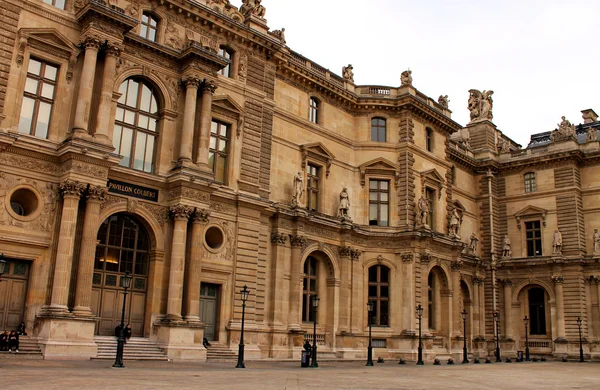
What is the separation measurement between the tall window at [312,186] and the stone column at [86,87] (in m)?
15.6

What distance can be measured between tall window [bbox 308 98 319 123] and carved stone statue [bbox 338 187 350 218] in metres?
4.95

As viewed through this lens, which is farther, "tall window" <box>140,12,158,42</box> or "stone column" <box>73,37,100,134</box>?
"tall window" <box>140,12,158,42</box>

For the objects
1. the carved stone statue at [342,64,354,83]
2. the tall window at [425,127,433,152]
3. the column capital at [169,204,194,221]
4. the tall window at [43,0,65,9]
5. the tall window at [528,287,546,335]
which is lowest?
the tall window at [528,287,546,335]

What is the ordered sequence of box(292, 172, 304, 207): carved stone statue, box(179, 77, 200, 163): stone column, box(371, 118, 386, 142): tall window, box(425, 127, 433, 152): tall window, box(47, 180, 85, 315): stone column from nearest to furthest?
box(47, 180, 85, 315): stone column → box(179, 77, 200, 163): stone column → box(292, 172, 304, 207): carved stone statue → box(371, 118, 386, 142): tall window → box(425, 127, 433, 152): tall window

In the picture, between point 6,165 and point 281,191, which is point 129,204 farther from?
point 281,191

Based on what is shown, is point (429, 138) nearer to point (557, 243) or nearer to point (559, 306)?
point (557, 243)

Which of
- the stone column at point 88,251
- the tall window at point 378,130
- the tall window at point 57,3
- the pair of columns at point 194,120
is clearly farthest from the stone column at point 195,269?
the tall window at point 378,130

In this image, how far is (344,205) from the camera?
3984 centimetres

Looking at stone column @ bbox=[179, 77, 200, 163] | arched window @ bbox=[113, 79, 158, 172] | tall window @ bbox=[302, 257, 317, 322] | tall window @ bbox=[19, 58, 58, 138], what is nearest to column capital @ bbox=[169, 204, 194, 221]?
stone column @ bbox=[179, 77, 200, 163]

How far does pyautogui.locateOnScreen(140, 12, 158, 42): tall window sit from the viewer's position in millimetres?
30938

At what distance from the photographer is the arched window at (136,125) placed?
97.0 feet

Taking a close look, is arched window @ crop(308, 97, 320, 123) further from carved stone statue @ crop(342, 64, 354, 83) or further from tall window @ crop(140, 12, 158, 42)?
tall window @ crop(140, 12, 158, 42)

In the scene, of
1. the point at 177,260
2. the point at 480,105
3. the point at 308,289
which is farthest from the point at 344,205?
the point at 480,105

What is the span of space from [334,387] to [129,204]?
50.1 ft
